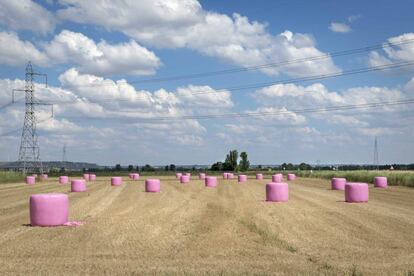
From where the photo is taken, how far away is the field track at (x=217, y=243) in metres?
10.5

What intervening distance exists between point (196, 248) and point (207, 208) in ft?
34.0

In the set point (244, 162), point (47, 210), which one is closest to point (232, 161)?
point (244, 162)

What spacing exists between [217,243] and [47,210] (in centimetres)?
594

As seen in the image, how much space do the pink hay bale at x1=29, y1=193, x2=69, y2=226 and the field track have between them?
1.42 feet

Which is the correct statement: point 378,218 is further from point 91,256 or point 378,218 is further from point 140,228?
point 91,256

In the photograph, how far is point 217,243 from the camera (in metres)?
13.3

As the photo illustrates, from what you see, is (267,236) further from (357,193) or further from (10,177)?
(10,177)

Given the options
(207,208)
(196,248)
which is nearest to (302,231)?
(196,248)

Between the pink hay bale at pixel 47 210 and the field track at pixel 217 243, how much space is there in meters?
0.43

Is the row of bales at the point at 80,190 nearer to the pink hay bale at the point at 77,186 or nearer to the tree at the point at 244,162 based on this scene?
the pink hay bale at the point at 77,186

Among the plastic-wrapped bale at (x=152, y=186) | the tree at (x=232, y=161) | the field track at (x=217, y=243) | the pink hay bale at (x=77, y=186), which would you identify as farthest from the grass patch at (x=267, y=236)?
the tree at (x=232, y=161)

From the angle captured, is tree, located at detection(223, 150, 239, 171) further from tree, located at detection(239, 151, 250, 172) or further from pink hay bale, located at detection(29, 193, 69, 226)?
pink hay bale, located at detection(29, 193, 69, 226)

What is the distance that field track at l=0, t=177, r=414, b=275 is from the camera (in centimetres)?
1047

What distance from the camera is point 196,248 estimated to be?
12656mm
